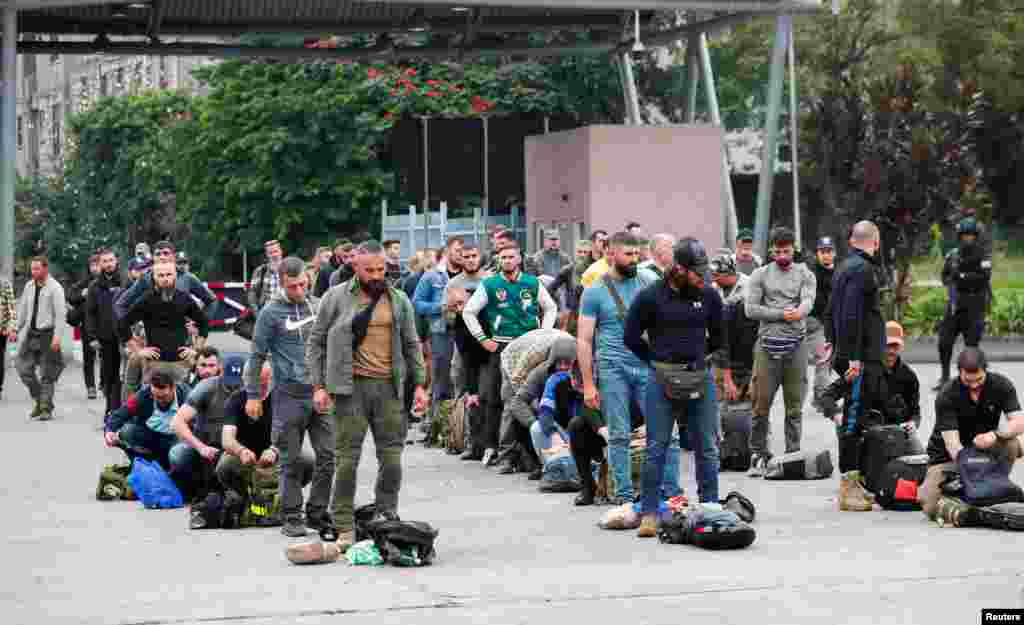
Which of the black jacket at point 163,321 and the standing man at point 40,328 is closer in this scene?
the black jacket at point 163,321

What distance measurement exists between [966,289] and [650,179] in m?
9.83

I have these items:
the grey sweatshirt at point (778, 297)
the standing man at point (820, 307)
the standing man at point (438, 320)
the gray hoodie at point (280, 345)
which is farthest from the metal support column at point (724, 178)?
the gray hoodie at point (280, 345)

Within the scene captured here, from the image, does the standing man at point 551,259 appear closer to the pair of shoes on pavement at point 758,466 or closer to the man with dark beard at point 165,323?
the man with dark beard at point 165,323

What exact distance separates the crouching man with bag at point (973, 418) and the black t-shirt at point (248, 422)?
4303mm

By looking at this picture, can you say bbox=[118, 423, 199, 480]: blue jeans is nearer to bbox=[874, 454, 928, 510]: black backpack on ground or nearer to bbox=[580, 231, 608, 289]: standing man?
bbox=[580, 231, 608, 289]: standing man

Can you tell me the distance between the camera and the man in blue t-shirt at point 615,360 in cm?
1280

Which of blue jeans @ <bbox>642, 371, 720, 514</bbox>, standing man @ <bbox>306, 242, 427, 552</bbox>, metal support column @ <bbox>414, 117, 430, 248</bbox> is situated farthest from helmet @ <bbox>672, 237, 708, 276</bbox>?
metal support column @ <bbox>414, 117, 430, 248</bbox>

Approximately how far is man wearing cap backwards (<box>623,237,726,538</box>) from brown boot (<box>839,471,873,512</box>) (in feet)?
4.29

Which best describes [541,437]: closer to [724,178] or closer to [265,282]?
[265,282]

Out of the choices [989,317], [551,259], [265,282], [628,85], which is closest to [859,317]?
[551,259]

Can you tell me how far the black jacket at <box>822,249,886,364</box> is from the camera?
43.8 ft

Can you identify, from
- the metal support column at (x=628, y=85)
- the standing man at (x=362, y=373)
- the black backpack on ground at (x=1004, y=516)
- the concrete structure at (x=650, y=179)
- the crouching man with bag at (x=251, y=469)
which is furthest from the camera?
the metal support column at (x=628, y=85)

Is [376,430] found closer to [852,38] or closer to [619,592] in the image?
[619,592]

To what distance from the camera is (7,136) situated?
2845 centimetres
